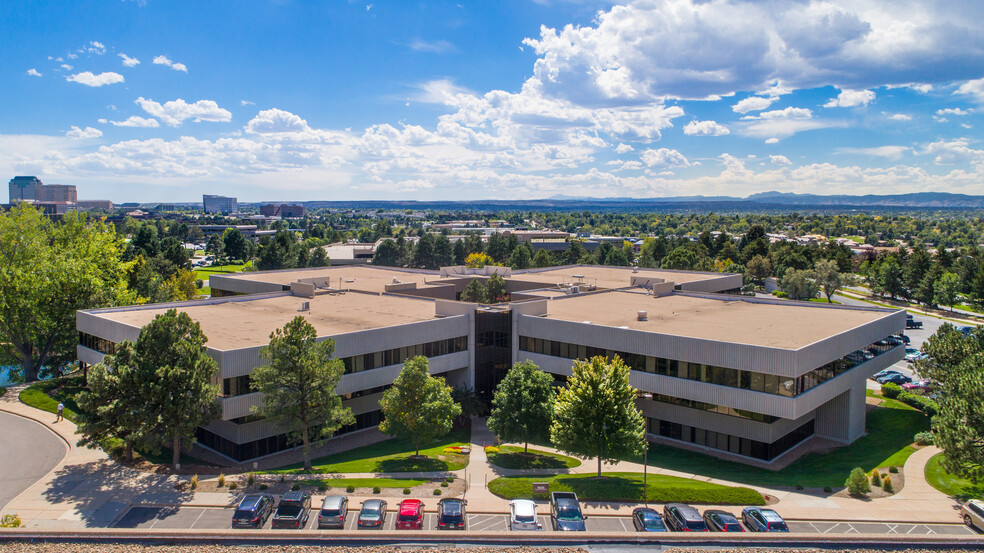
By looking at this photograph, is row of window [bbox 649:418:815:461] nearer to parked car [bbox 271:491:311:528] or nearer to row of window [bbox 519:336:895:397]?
row of window [bbox 519:336:895:397]

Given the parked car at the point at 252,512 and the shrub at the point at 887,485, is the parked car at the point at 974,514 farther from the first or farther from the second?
the parked car at the point at 252,512

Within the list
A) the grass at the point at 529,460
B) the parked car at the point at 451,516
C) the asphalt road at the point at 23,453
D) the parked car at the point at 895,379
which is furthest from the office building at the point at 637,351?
the parked car at the point at 895,379

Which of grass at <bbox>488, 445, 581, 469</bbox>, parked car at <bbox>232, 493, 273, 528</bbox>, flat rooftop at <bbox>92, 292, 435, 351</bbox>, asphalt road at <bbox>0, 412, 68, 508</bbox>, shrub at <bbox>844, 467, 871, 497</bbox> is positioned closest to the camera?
parked car at <bbox>232, 493, 273, 528</bbox>

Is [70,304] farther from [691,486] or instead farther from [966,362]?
[966,362]

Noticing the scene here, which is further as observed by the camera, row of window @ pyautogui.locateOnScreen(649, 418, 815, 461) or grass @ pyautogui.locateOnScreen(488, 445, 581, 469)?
row of window @ pyautogui.locateOnScreen(649, 418, 815, 461)

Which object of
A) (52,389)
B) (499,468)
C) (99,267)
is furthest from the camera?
(99,267)

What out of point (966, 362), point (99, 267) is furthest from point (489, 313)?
point (99, 267)

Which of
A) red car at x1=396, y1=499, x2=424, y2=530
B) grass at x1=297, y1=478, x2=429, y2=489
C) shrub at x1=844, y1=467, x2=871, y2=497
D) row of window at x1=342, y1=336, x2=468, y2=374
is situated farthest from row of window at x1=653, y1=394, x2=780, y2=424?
red car at x1=396, y1=499, x2=424, y2=530
